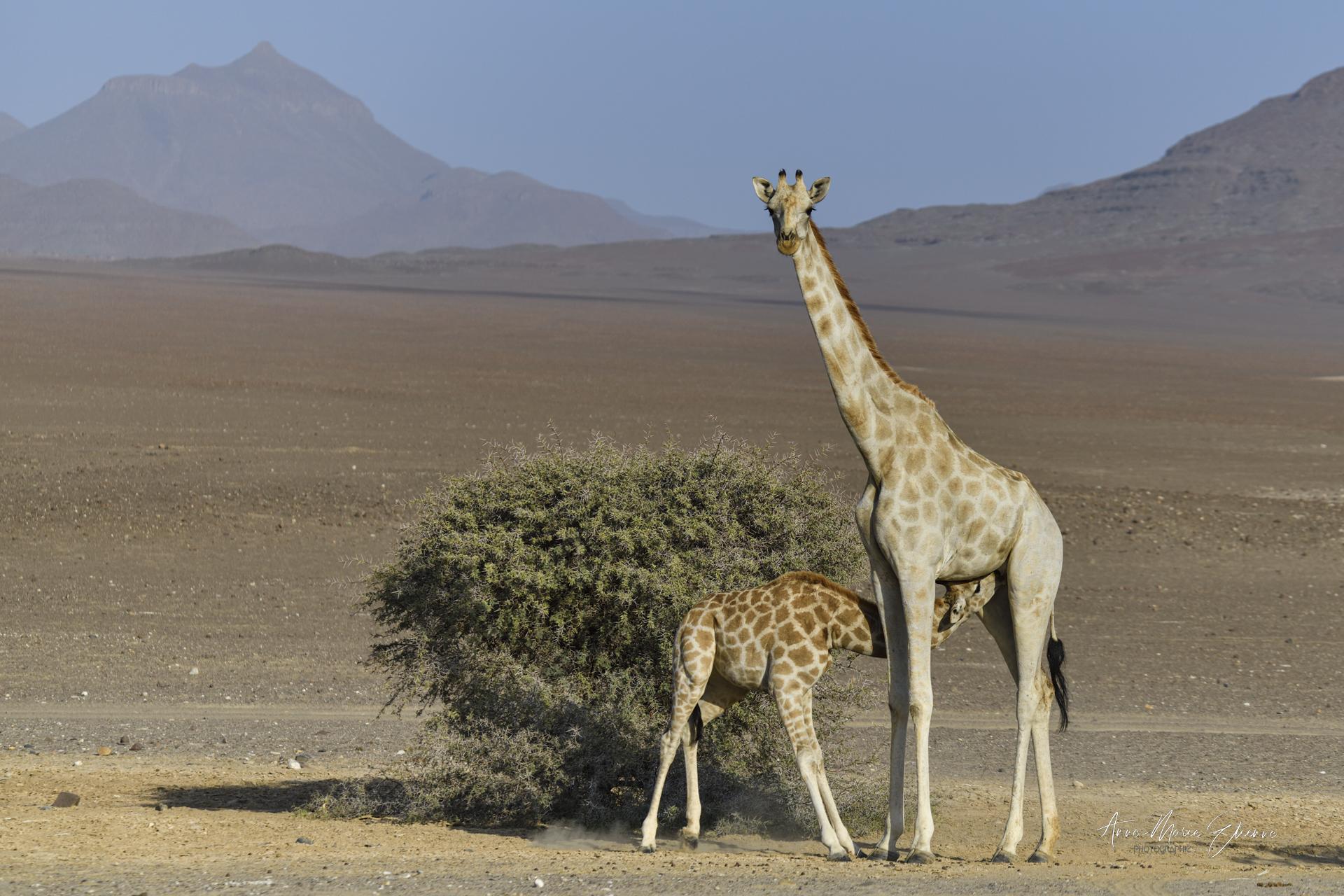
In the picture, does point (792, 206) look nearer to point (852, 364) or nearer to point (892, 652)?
point (852, 364)

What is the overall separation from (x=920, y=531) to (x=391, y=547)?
15.3 m

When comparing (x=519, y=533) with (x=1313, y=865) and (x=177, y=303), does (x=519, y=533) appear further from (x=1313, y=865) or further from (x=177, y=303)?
(x=177, y=303)

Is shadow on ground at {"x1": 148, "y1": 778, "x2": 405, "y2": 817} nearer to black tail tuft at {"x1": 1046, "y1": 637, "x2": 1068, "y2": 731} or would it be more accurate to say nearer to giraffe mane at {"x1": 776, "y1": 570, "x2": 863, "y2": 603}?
giraffe mane at {"x1": 776, "y1": 570, "x2": 863, "y2": 603}

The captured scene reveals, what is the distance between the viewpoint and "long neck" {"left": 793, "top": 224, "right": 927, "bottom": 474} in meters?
9.79

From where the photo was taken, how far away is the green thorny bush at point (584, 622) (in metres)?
11.3

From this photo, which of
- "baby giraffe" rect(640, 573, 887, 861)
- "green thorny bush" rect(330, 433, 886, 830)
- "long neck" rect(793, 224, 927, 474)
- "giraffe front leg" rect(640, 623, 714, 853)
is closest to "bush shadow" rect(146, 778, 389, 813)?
"green thorny bush" rect(330, 433, 886, 830)

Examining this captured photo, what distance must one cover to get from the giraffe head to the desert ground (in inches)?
148

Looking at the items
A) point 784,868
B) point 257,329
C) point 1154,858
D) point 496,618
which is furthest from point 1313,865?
point 257,329

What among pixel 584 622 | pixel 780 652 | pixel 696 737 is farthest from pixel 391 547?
pixel 780 652

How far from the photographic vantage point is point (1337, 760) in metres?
13.8

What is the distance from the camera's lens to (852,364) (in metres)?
9.87

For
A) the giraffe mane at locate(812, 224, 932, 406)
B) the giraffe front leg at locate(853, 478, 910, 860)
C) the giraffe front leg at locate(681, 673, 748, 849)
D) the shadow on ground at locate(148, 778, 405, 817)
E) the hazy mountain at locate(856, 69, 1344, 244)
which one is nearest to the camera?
the giraffe front leg at locate(853, 478, 910, 860)

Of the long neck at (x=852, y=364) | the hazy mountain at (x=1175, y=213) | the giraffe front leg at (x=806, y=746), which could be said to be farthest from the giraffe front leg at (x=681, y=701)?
the hazy mountain at (x=1175, y=213)

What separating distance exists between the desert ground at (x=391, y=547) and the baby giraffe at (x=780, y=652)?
1.56 feet
